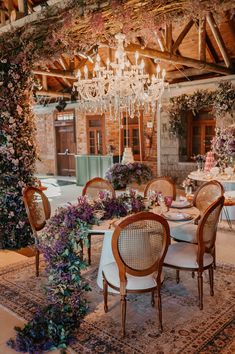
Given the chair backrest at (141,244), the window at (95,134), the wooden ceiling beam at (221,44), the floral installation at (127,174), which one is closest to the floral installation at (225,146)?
the wooden ceiling beam at (221,44)

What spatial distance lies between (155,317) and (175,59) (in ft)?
17.5

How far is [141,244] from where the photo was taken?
257cm

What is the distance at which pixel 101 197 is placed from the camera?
3494 mm

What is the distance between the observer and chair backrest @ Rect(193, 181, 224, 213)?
3.90m

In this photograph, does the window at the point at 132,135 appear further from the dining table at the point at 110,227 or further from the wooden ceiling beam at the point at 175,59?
the dining table at the point at 110,227

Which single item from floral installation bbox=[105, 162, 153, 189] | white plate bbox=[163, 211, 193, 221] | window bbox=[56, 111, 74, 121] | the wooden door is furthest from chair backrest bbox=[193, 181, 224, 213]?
window bbox=[56, 111, 74, 121]

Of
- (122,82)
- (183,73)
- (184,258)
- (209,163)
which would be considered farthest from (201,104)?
(184,258)

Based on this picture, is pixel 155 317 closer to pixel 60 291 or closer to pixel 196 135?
pixel 60 291

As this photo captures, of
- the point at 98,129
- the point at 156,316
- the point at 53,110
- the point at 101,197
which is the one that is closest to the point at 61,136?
the point at 53,110

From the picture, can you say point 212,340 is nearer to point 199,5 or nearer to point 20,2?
point 199,5

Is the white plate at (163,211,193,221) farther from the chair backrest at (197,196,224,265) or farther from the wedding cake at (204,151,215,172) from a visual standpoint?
the wedding cake at (204,151,215,172)

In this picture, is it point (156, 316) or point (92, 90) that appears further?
point (92, 90)

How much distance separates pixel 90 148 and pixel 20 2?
822cm

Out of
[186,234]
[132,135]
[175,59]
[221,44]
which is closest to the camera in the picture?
[186,234]
